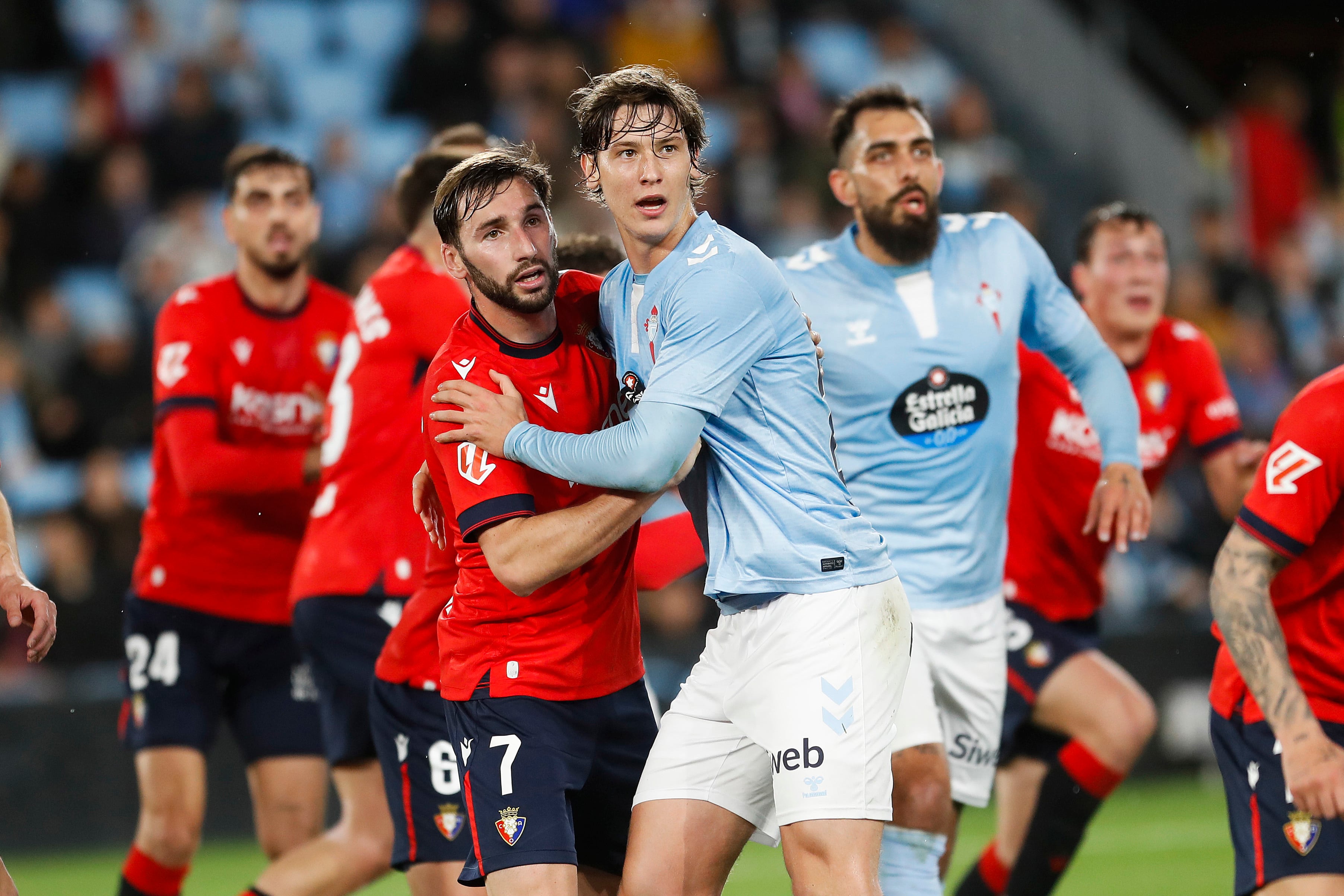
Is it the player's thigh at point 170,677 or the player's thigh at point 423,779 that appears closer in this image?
the player's thigh at point 423,779

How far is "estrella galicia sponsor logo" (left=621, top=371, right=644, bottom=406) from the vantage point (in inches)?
164

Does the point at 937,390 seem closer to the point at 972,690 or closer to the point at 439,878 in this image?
the point at 972,690

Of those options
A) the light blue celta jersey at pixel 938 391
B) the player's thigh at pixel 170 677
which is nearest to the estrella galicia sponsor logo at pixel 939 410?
the light blue celta jersey at pixel 938 391

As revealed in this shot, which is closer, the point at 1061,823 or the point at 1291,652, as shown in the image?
the point at 1291,652

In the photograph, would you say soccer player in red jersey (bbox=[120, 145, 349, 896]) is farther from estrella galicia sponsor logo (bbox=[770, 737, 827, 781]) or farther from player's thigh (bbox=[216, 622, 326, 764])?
estrella galicia sponsor logo (bbox=[770, 737, 827, 781])

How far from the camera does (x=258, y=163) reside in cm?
645

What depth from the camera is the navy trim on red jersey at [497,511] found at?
13.2ft

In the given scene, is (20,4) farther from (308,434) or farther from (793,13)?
(308,434)

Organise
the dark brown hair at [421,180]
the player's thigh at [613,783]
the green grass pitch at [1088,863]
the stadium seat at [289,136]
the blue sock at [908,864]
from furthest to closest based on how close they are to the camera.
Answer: the stadium seat at [289,136] < the green grass pitch at [1088,863] < the dark brown hair at [421,180] < the blue sock at [908,864] < the player's thigh at [613,783]

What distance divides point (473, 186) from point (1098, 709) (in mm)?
3624

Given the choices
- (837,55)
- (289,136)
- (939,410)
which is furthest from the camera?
(837,55)

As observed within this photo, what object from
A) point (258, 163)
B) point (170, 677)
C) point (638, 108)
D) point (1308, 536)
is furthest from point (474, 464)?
point (258, 163)

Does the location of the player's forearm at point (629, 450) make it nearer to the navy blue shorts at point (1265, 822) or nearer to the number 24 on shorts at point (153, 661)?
the navy blue shorts at point (1265, 822)

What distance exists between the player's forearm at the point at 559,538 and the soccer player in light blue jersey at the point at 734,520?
11 centimetres
